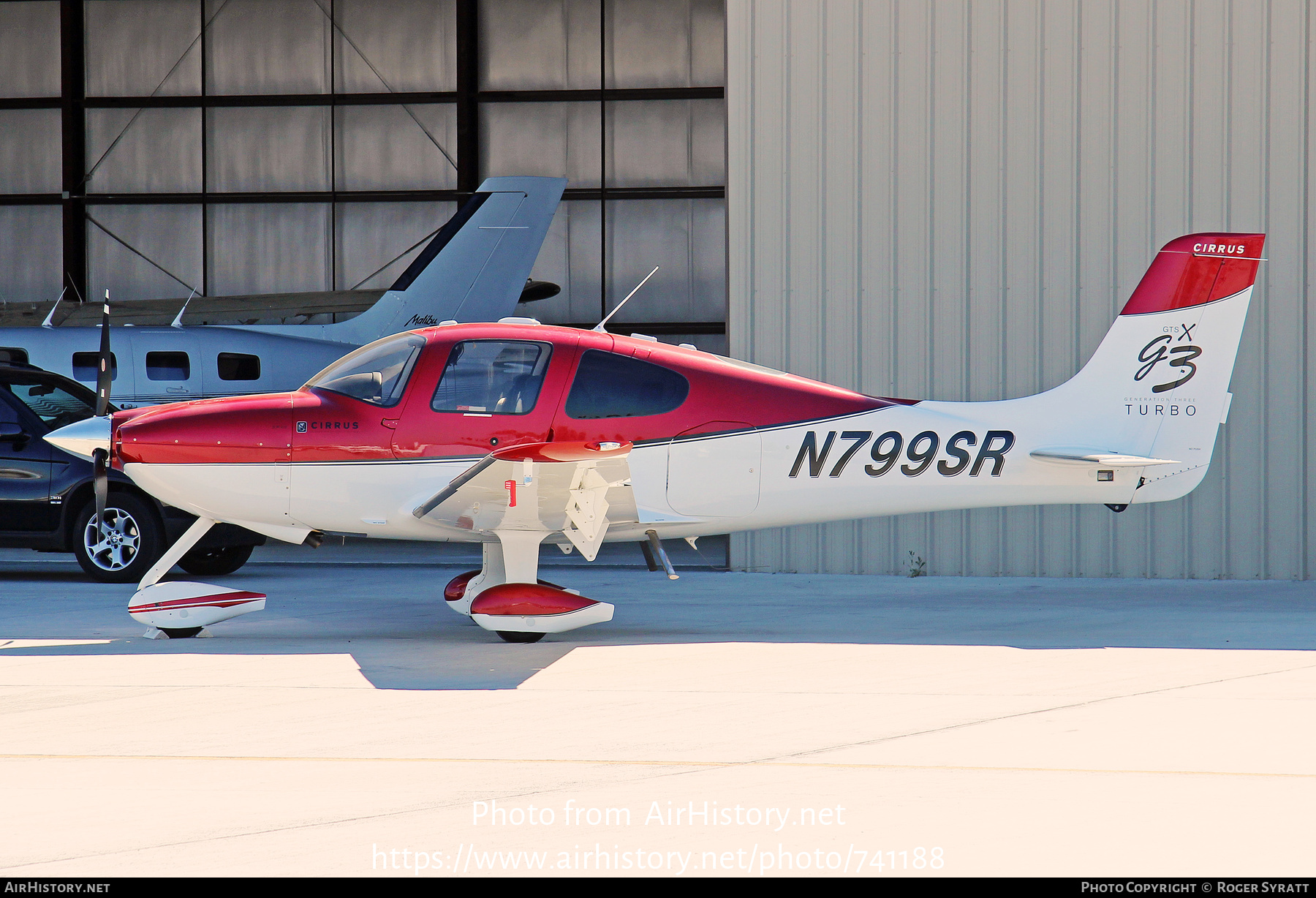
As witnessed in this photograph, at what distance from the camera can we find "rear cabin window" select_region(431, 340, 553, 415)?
25.9 ft

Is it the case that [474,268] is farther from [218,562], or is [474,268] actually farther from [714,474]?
[714,474]

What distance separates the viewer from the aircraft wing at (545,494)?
7.21 m

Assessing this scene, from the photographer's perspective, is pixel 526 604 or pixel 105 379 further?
pixel 105 379

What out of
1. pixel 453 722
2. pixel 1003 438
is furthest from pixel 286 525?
pixel 1003 438

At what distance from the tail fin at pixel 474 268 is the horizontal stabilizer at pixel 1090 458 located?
10241 mm

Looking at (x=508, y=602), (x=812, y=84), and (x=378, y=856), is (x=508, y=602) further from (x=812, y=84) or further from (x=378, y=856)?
(x=812, y=84)

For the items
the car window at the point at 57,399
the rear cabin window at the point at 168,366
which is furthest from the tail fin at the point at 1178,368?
the rear cabin window at the point at 168,366

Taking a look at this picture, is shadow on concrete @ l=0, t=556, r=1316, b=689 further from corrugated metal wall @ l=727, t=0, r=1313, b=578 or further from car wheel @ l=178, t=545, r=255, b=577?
corrugated metal wall @ l=727, t=0, r=1313, b=578

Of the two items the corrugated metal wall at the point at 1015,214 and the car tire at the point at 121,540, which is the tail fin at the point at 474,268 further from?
the car tire at the point at 121,540

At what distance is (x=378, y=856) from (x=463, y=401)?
4.48m

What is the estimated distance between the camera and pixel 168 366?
Result: 15.0 meters

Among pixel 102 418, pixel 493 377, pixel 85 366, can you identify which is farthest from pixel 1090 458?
pixel 85 366

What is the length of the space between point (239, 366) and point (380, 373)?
7.90 metres

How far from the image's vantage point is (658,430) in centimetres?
805
